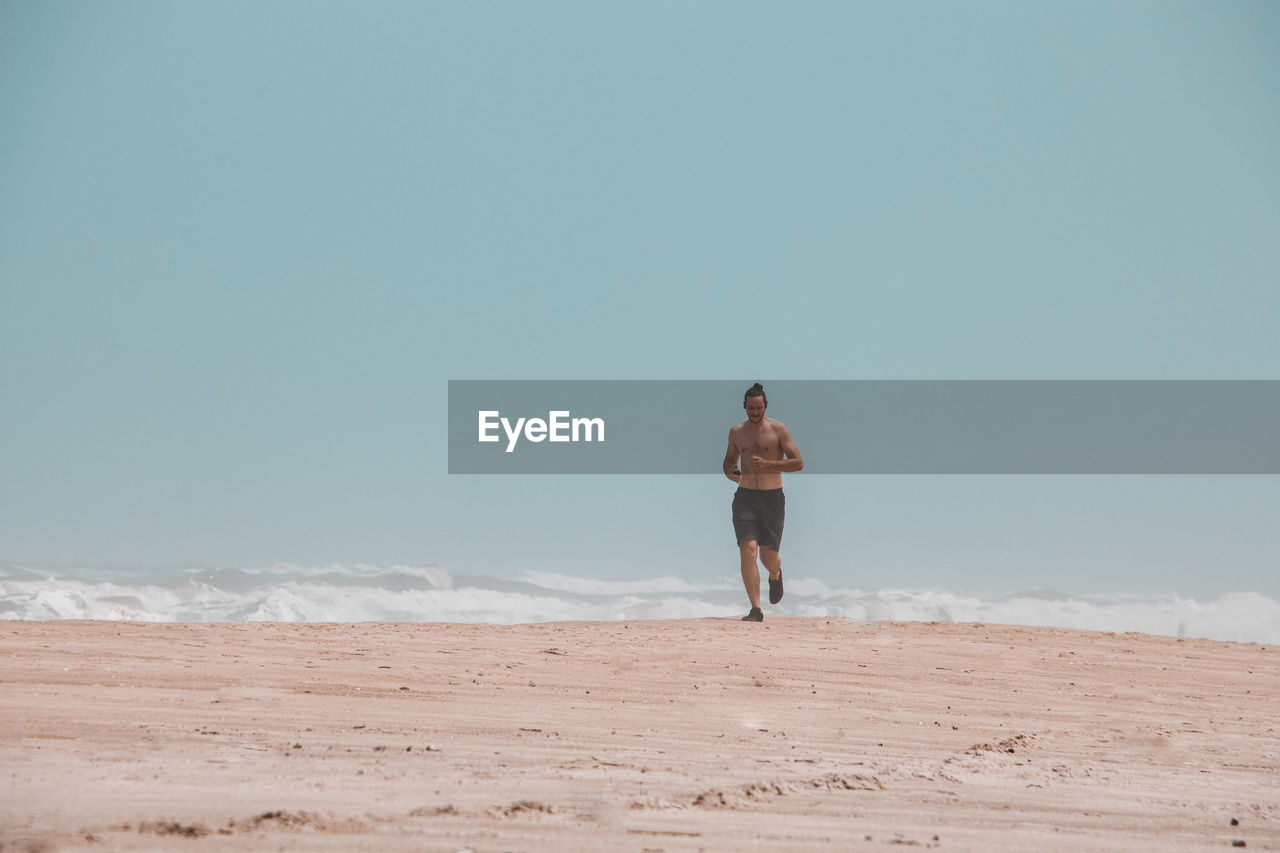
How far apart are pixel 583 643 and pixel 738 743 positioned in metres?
3.58

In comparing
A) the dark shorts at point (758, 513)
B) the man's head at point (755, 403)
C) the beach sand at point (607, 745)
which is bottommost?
the beach sand at point (607, 745)

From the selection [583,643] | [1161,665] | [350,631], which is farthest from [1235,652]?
[350,631]

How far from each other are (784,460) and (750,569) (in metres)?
1.20

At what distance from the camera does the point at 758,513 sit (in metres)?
11.1

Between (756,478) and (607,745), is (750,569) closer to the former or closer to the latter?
(756,478)

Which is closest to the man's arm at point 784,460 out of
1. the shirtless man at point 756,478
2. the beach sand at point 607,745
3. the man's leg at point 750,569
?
the shirtless man at point 756,478

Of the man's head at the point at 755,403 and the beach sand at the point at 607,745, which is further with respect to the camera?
the man's head at the point at 755,403

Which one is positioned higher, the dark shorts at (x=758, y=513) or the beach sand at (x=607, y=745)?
→ the dark shorts at (x=758, y=513)

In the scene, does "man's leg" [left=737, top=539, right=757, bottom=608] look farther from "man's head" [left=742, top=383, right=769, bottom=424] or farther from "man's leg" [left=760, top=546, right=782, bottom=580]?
"man's head" [left=742, top=383, right=769, bottom=424]

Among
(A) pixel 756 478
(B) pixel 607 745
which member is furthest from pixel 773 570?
(B) pixel 607 745

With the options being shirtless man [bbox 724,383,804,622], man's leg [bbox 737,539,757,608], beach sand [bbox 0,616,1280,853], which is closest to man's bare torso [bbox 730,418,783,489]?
shirtless man [bbox 724,383,804,622]

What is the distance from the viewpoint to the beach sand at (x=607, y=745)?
3516mm

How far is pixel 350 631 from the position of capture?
8.91 metres

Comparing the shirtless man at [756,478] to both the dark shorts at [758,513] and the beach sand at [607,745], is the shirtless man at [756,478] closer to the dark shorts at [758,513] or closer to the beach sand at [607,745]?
the dark shorts at [758,513]
